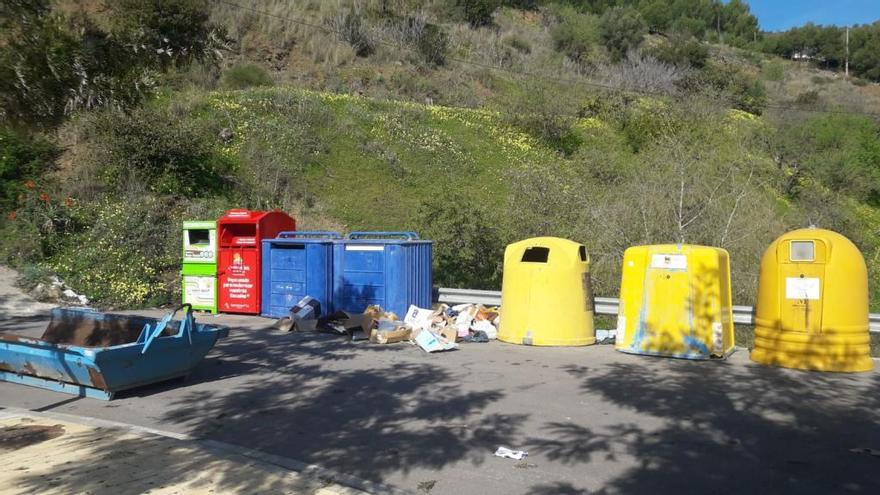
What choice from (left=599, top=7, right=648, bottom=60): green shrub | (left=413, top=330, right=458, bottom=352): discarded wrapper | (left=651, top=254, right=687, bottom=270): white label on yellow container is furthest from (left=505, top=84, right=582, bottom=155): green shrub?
(left=599, top=7, right=648, bottom=60): green shrub

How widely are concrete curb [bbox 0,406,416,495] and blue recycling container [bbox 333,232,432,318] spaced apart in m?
5.63

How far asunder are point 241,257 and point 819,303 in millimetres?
8781

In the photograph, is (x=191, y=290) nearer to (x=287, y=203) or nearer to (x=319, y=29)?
(x=287, y=203)

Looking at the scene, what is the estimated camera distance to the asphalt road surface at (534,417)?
488cm

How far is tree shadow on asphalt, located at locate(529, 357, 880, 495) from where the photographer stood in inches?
187

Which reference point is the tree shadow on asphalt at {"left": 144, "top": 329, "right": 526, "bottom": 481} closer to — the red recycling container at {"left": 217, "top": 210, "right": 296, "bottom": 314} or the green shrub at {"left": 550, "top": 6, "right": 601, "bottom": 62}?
the red recycling container at {"left": 217, "top": 210, "right": 296, "bottom": 314}

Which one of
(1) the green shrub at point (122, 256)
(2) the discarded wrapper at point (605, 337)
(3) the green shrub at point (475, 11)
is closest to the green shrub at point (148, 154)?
(1) the green shrub at point (122, 256)

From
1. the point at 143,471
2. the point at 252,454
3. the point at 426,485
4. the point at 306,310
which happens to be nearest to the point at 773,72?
the point at 306,310

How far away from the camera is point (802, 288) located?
7.83 metres

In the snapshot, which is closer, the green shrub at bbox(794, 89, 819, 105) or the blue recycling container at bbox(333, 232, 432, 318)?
the blue recycling container at bbox(333, 232, 432, 318)

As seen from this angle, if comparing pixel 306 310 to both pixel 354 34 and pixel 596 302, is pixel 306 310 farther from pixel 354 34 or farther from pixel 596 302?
pixel 354 34

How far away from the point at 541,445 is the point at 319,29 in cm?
3664

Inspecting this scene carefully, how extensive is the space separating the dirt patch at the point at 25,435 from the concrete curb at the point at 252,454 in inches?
9.1

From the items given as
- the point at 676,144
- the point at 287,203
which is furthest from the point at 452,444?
the point at 287,203
